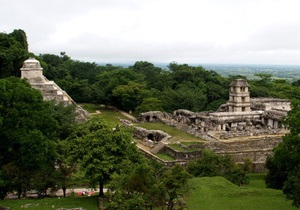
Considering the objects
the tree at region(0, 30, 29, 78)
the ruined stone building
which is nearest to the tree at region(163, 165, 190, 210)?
the ruined stone building

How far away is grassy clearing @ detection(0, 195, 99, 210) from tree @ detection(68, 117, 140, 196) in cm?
127

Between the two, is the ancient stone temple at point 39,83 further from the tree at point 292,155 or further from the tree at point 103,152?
the tree at point 292,155

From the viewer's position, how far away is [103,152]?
76.2ft

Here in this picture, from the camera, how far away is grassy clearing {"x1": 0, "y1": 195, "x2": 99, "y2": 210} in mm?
22594

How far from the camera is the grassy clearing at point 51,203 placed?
74.1 feet

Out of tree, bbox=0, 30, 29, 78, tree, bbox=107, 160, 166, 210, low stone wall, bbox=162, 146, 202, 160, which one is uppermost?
tree, bbox=0, 30, 29, 78

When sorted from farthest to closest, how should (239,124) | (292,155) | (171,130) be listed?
(239,124) < (171,130) < (292,155)

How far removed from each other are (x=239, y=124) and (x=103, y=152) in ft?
87.3

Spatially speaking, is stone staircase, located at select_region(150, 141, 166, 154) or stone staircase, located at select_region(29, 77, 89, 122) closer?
stone staircase, located at select_region(150, 141, 166, 154)

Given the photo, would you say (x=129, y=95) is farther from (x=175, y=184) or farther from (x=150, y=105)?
(x=175, y=184)

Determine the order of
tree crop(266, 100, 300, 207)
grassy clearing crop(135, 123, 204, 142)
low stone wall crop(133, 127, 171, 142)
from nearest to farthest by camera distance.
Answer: tree crop(266, 100, 300, 207), grassy clearing crop(135, 123, 204, 142), low stone wall crop(133, 127, 171, 142)

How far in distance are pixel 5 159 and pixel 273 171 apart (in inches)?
701

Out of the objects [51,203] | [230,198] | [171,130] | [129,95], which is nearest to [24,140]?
[51,203]

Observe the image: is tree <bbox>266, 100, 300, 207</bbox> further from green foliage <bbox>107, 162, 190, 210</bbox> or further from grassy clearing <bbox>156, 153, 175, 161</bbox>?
grassy clearing <bbox>156, 153, 175, 161</bbox>
